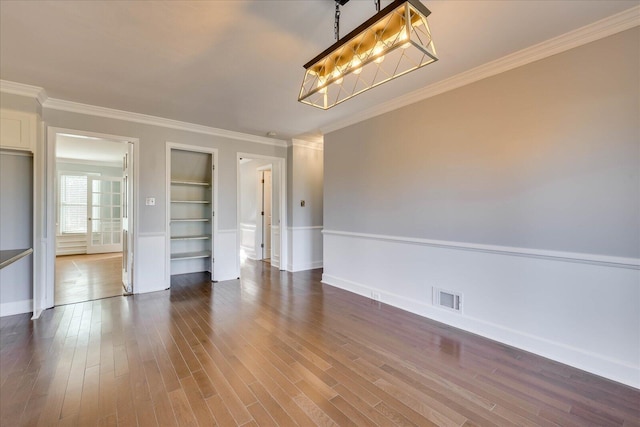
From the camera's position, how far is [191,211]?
547cm

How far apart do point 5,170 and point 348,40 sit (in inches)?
160

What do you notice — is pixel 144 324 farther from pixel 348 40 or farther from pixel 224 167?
pixel 348 40

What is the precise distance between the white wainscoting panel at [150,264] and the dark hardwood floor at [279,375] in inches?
34.4

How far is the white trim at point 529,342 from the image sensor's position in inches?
79.3

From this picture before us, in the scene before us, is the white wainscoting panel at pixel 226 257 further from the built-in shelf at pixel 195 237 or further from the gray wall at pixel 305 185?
the gray wall at pixel 305 185

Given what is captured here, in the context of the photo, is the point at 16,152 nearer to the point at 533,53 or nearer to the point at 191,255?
the point at 191,255

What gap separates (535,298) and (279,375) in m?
2.24

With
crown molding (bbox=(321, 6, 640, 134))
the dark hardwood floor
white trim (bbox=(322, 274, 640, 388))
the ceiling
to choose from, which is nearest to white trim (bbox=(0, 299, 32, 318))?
the dark hardwood floor

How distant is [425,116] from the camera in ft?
10.5

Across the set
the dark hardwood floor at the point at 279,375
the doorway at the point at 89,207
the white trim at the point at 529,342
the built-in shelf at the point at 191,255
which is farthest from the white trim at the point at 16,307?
the white trim at the point at 529,342

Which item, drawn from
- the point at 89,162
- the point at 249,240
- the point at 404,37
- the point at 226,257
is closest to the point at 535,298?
the point at 404,37

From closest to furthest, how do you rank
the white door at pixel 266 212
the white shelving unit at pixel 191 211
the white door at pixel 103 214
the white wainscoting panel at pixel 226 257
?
the white wainscoting panel at pixel 226 257 → the white shelving unit at pixel 191 211 → the white door at pixel 266 212 → the white door at pixel 103 214

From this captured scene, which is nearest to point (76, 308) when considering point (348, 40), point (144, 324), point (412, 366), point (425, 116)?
point (144, 324)

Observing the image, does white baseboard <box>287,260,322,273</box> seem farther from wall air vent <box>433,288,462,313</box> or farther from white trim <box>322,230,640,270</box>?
wall air vent <box>433,288,462,313</box>
